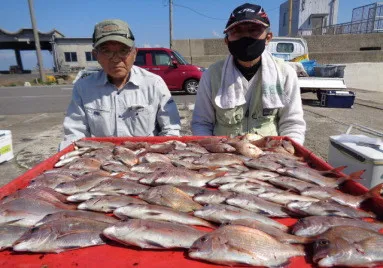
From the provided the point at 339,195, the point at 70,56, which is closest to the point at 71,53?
the point at 70,56

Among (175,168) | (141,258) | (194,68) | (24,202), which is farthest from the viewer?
(194,68)

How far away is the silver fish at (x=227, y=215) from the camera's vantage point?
1.45 meters

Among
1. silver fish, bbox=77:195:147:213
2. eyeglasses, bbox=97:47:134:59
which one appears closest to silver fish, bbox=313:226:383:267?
silver fish, bbox=77:195:147:213

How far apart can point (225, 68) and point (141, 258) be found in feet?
8.07

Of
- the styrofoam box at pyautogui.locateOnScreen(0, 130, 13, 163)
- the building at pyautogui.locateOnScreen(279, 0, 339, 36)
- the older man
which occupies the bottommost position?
the styrofoam box at pyautogui.locateOnScreen(0, 130, 13, 163)

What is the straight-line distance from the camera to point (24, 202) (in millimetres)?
1535

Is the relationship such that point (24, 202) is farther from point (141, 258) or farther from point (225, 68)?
point (225, 68)

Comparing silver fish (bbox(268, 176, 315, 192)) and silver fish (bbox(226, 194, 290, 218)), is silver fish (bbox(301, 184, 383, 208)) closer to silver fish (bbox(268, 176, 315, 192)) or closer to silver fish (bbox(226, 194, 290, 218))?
silver fish (bbox(268, 176, 315, 192))

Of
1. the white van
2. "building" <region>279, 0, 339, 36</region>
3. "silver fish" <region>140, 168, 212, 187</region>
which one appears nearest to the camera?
"silver fish" <region>140, 168, 212, 187</region>

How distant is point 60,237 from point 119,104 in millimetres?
2179

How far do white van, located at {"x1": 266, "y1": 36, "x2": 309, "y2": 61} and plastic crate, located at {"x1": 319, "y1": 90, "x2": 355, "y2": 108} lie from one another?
411 cm

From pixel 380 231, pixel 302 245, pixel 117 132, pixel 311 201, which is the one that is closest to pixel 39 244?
pixel 302 245

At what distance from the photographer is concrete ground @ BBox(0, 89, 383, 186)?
568 centimetres

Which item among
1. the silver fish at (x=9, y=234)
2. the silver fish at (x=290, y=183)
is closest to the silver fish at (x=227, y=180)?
the silver fish at (x=290, y=183)
